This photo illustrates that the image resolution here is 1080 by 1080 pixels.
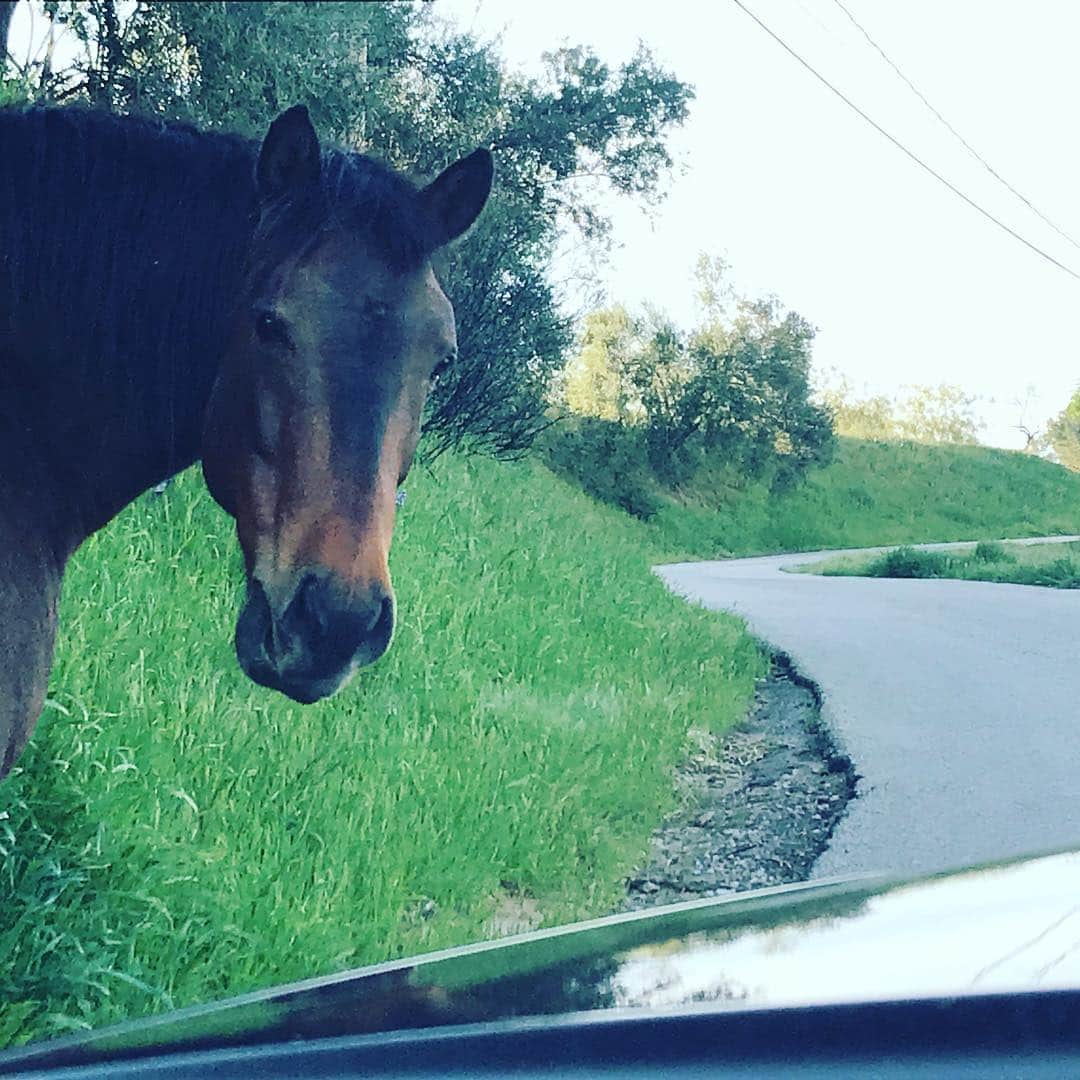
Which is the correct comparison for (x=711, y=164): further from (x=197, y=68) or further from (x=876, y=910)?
(x=876, y=910)

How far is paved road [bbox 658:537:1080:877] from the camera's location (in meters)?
1.47

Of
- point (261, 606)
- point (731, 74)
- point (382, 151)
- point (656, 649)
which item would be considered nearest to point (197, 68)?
point (382, 151)

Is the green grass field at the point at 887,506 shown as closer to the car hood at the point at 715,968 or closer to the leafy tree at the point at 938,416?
the leafy tree at the point at 938,416

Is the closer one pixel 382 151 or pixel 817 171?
pixel 382 151

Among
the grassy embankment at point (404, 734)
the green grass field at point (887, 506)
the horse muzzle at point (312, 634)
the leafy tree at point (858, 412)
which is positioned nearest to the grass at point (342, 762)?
the grassy embankment at point (404, 734)

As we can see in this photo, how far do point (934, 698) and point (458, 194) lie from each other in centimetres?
102

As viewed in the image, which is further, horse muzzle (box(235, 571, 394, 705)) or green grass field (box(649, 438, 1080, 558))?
green grass field (box(649, 438, 1080, 558))

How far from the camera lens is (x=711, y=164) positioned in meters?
1.34

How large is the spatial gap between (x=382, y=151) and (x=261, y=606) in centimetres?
Result: 55

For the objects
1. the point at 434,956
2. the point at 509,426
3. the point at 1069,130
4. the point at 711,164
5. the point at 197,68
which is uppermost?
the point at 1069,130

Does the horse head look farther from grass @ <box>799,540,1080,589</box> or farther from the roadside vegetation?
grass @ <box>799,540,1080,589</box>

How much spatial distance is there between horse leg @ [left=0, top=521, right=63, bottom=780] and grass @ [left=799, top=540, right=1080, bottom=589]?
3.33 feet

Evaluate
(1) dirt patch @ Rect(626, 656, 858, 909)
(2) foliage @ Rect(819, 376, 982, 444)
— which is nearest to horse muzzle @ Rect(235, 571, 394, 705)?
(1) dirt patch @ Rect(626, 656, 858, 909)

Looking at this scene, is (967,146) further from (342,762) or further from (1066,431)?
(342,762)
